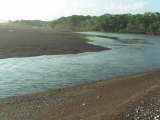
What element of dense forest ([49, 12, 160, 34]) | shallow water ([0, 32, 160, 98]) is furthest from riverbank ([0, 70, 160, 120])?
dense forest ([49, 12, 160, 34])

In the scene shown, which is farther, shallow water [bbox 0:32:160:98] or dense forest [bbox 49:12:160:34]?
dense forest [bbox 49:12:160:34]

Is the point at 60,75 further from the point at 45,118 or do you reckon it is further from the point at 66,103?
the point at 45,118

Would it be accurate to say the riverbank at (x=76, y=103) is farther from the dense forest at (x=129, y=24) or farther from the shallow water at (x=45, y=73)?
the dense forest at (x=129, y=24)

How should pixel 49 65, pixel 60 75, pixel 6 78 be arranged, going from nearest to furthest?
pixel 6 78 → pixel 60 75 → pixel 49 65

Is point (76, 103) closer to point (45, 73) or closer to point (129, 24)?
point (45, 73)

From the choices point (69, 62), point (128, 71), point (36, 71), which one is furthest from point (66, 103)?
point (69, 62)

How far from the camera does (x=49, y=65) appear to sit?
2514 centimetres

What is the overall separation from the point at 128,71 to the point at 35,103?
1368 centimetres

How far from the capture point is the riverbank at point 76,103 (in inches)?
410

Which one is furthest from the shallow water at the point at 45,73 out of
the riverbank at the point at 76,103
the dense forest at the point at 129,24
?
the dense forest at the point at 129,24

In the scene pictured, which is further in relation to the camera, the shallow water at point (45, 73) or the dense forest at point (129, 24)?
the dense forest at point (129, 24)

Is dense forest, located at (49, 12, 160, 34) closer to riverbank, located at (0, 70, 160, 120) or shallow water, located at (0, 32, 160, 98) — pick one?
shallow water, located at (0, 32, 160, 98)

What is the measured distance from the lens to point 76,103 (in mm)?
12344

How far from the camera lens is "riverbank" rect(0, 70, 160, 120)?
10422 millimetres
